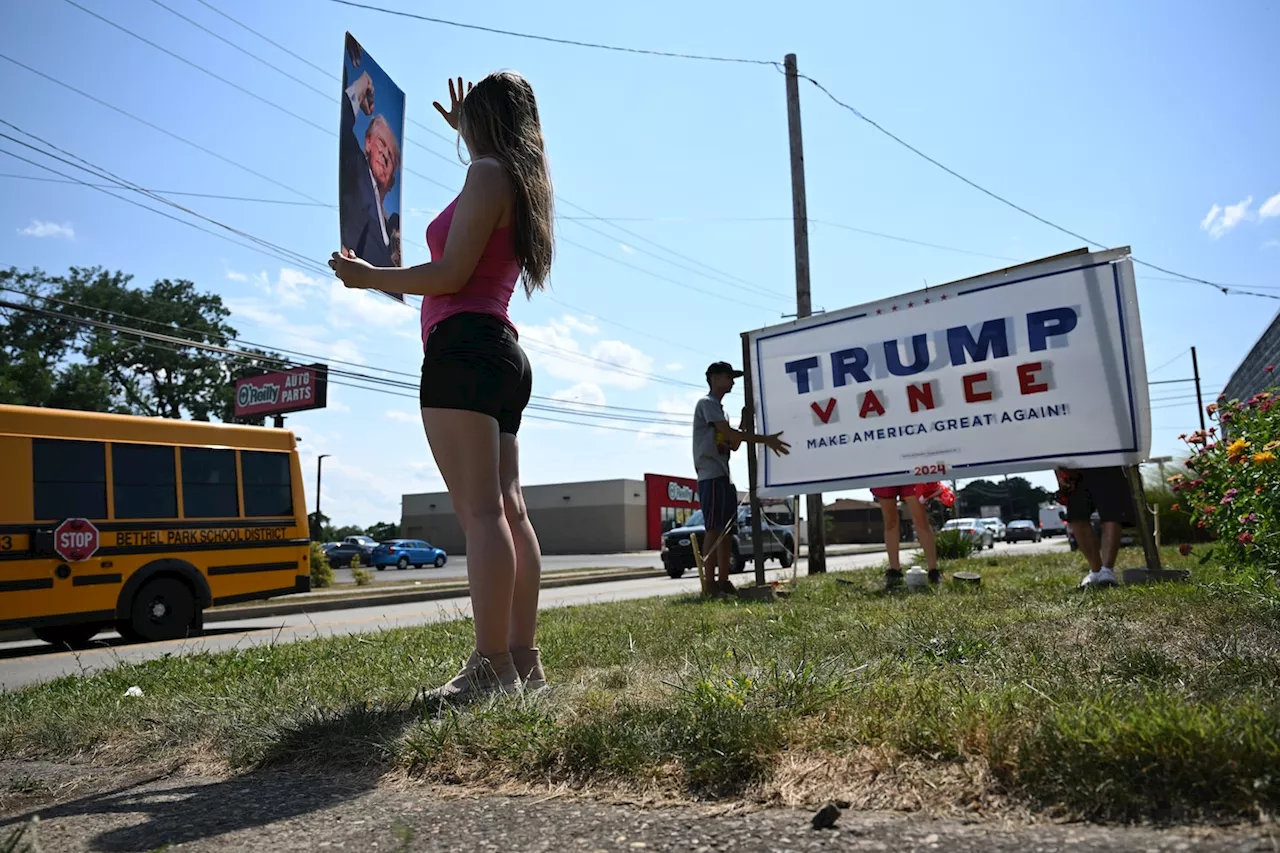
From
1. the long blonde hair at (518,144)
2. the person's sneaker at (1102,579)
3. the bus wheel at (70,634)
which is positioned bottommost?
the bus wheel at (70,634)

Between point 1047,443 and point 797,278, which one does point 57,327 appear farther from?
point 1047,443

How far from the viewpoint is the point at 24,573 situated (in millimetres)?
9211

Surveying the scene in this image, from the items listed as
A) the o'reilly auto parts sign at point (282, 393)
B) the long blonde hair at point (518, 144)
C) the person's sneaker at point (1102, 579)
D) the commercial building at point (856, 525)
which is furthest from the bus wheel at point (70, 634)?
the commercial building at point (856, 525)

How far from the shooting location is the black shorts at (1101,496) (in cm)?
672

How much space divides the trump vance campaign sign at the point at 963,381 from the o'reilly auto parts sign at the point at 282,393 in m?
27.3

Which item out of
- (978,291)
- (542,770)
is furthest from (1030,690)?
(978,291)

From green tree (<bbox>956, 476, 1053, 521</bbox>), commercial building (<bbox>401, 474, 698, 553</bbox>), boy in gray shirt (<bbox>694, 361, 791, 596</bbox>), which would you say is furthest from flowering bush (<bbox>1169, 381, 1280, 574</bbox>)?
green tree (<bbox>956, 476, 1053, 521</bbox>)

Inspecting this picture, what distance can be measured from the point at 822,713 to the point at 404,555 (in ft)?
157

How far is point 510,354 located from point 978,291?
5.41m

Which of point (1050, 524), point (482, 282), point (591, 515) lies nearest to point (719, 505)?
point (482, 282)

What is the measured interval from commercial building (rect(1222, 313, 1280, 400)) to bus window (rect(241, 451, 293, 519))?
Result: 12.0 m

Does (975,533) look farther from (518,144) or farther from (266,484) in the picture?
(518,144)

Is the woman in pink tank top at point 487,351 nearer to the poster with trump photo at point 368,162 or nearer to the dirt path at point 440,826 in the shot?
the poster with trump photo at point 368,162

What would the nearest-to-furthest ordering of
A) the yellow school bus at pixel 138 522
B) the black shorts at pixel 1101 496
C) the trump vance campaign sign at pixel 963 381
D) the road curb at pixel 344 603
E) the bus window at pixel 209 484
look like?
1. the black shorts at pixel 1101 496
2. the trump vance campaign sign at pixel 963 381
3. the yellow school bus at pixel 138 522
4. the bus window at pixel 209 484
5. the road curb at pixel 344 603
